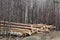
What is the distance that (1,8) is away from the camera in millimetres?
5930

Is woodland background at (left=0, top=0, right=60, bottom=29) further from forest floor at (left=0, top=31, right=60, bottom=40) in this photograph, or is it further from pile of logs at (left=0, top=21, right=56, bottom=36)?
forest floor at (left=0, top=31, right=60, bottom=40)

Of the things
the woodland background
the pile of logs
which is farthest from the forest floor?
the woodland background

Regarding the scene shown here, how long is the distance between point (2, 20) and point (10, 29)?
2.15 ft

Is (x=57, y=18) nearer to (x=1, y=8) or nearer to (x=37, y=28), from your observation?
(x=37, y=28)

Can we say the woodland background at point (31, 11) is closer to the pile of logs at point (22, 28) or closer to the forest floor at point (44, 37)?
the pile of logs at point (22, 28)

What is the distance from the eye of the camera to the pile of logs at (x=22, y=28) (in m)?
5.23

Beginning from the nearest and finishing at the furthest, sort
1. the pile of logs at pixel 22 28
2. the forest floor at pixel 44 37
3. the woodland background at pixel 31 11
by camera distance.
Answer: the forest floor at pixel 44 37 < the pile of logs at pixel 22 28 < the woodland background at pixel 31 11

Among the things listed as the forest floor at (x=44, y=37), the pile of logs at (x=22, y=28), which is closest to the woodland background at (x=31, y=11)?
the pile of logs at (x=22, y=28)

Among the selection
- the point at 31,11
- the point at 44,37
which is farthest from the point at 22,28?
the point at 44,37

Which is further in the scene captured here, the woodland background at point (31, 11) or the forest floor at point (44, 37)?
the woodland background at point (31, 11)

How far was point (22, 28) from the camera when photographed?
18.0 ft

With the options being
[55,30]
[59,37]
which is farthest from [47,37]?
[55,30]

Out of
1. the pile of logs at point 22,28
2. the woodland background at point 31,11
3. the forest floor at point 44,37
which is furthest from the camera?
the woodland background at point 31,11

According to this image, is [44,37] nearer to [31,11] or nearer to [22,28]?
[22,28]
